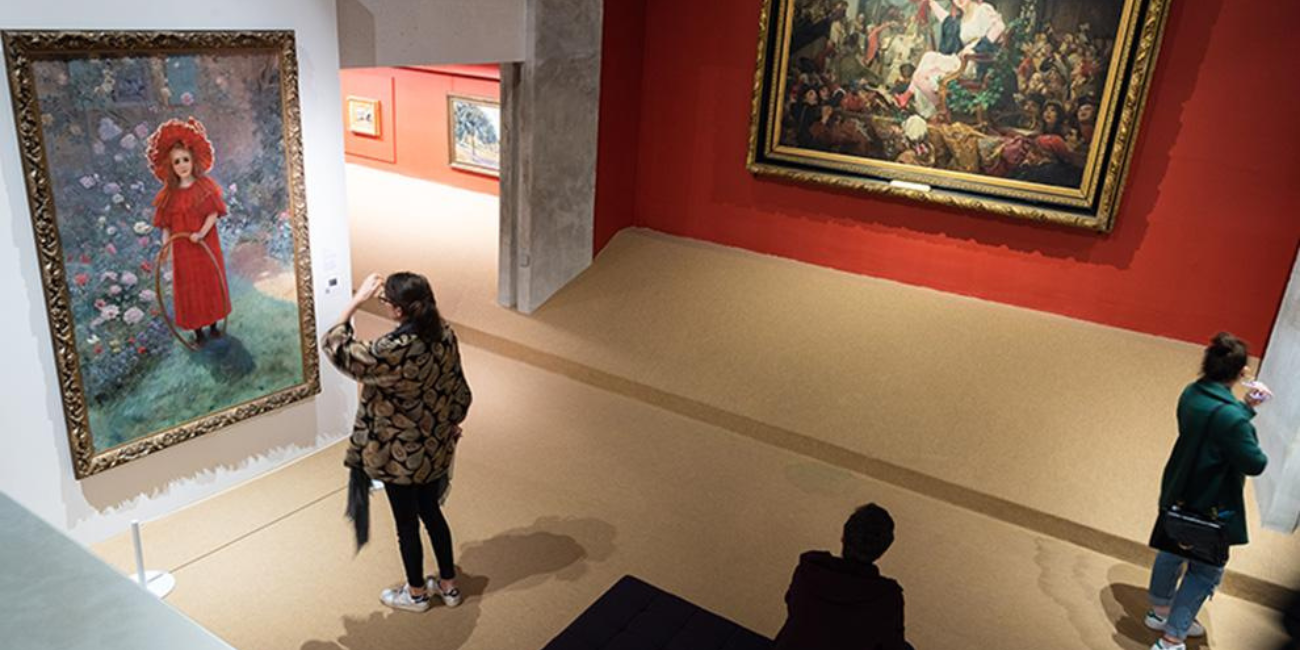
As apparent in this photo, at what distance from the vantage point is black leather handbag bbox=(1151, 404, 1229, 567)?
4434 millimetres

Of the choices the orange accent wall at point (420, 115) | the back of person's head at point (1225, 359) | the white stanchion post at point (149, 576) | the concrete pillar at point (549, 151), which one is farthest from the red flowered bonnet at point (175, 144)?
the back of person's head at point (1225, 359)

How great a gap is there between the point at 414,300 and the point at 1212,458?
3976 millimetres

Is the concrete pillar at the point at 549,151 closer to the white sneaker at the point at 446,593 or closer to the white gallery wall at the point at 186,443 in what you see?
the white gallery wall at the point at 186,443

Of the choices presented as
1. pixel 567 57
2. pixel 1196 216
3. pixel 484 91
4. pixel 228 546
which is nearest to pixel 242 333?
pixel 228 546

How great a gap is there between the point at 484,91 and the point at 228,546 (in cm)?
600

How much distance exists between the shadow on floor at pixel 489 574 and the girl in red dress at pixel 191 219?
2038 millimetres

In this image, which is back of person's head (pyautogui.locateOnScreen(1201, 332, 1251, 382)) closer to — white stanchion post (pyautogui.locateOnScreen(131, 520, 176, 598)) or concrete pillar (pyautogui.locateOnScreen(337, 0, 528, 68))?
concrete pillar (pyautogui.locateOnScreen(337, 0, 528, 68))

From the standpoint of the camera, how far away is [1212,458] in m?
4.45

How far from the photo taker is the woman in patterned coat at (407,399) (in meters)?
4.07

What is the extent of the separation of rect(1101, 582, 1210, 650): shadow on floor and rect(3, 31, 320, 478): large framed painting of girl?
17.3 feet

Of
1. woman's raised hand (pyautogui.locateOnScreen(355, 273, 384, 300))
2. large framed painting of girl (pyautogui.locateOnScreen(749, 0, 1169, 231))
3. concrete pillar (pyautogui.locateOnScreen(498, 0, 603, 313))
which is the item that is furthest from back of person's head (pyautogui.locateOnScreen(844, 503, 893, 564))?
concrete pillar (pyautogui.locateOnScreen(498, 0, 603, 313))

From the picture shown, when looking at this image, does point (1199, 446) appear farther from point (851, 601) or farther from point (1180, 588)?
point (851, 601)

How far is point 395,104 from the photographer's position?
10695 millimetres

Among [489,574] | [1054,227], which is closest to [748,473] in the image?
[489,574]
